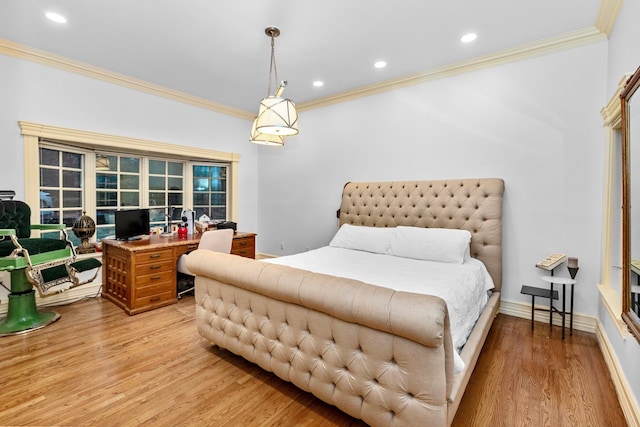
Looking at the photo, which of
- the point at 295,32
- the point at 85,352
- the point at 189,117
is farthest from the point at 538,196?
the point at 189,117

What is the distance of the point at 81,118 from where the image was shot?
345 centimetres

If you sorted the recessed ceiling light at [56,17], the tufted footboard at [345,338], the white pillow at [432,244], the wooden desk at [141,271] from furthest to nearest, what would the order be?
1. the wooden desk at [141,271]
2. the white pillow at [432,244]
3. the recessed ceiling light at [56,17]
4. the tufted footboard at [345,338]

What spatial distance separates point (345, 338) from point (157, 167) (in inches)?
161

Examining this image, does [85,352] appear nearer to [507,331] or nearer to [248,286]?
[248,286]

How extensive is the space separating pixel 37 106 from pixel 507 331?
537 centimetres

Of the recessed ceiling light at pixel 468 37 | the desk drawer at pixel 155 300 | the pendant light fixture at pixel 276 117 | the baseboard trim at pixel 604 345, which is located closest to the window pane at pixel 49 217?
the desk drawer at pixel 155 300

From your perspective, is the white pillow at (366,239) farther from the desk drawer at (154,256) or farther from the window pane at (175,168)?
the window pane at (175,168)

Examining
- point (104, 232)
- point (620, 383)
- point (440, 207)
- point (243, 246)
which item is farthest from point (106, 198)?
point (620, 383)

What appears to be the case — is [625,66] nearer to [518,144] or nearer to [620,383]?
[518,144]

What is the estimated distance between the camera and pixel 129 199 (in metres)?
4.14

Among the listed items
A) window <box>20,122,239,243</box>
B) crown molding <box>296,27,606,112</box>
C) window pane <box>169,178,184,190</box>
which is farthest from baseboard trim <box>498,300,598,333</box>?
window pane <box>169,178,184,190</box>

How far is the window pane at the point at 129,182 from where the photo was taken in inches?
160

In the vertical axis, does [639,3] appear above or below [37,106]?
above

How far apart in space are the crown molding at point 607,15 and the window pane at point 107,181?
5.41 meters
